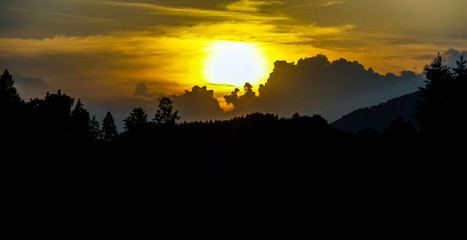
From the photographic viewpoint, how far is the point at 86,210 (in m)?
66.2

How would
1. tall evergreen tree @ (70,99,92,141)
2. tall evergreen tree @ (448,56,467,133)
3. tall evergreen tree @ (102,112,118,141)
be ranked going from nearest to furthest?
tall evergreen tree @ (448,56,467,133) → tall evergreen tree @ (70,99,92,141) → tall evergreen tree @ (102,112,118,141)

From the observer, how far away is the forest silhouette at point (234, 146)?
5675 centimetres

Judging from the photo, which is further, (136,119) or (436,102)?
(136,119)

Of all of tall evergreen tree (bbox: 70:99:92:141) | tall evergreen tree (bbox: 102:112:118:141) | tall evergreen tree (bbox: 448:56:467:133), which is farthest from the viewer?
tall evergreen tree (bbox: 102:112:118:141)

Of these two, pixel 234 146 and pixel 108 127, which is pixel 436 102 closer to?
pixel 234 146

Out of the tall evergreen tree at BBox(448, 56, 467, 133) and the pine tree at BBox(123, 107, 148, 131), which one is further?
the pine tree at BBox(123, 107, 148, 131)

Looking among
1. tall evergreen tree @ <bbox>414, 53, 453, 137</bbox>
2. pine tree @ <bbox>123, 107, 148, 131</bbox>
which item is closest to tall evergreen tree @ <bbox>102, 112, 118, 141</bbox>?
pine tree @ <bbox>123, 107, 148, 131</bbox>

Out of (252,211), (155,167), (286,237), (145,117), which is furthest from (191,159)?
(286,237)

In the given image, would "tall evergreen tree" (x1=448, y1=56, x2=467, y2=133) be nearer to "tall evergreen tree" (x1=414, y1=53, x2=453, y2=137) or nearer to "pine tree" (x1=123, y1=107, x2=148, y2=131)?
"tall evergreen tree" (x1=414, y1=53, x2=453, y2=137)

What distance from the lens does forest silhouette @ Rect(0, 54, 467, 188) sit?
5675 centimetres

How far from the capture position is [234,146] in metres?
72.3

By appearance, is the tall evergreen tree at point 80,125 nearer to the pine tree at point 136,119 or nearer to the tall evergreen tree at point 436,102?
the pine tree at point 136,119

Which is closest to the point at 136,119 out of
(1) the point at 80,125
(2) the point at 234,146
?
(1) the point at 80,125

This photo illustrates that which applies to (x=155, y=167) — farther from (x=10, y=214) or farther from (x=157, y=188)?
(x=10, y=214)
